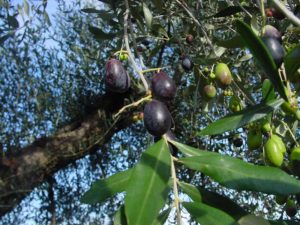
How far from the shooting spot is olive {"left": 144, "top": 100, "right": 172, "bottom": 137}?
100cm

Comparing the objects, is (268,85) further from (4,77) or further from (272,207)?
(4,77)

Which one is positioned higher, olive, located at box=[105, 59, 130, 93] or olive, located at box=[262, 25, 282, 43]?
olive, located at box=[262, 25, 282, 43]

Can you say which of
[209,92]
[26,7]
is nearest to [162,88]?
[209,92]

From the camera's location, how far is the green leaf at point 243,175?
36.1 inches

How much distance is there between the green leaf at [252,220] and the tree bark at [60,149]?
3.67 m

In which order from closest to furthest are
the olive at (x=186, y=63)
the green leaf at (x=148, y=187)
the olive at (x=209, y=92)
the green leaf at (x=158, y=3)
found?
the green leaf at (x=148, y=187)
the olive at (x=209, y=92)
the olive at (x=186, y=63)
the green leaf at (x=158, y=3)

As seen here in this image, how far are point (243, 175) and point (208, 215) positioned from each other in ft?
0.30

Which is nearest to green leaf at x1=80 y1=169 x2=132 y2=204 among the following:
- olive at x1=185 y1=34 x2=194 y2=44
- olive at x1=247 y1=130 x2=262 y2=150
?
olive at x1=247 y1=130 x2=262 y2=150

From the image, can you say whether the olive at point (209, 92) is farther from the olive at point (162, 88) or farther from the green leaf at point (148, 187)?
the green leaf at point (148, 187)

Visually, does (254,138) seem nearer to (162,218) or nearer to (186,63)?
(162,218)

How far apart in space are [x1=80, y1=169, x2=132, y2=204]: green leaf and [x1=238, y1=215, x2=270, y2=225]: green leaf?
23cm

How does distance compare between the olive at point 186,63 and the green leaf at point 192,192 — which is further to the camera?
the olive at point 186,63

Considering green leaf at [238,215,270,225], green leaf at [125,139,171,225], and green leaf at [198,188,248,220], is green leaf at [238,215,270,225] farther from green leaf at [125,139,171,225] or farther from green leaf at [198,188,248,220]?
green leaf at [125,139,171,225]

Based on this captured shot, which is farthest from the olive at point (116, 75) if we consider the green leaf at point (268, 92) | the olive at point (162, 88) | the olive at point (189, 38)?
the olive at point (189, 38)
